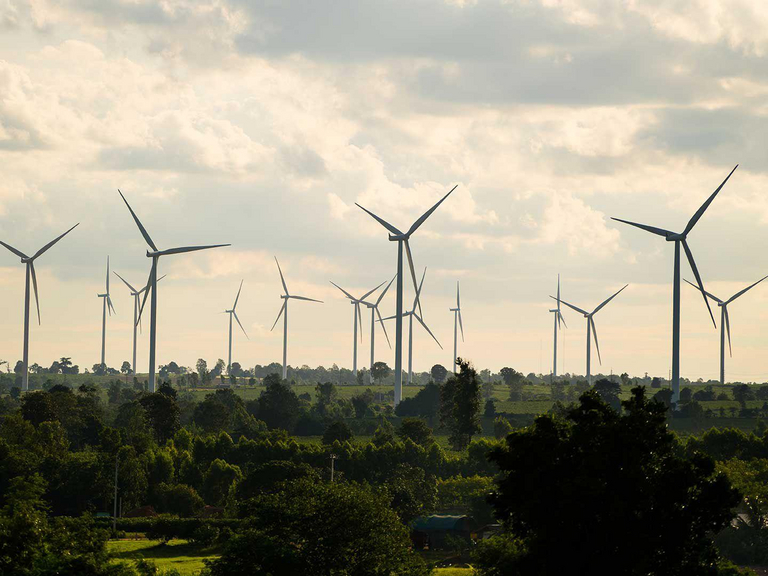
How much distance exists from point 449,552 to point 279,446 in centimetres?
4376

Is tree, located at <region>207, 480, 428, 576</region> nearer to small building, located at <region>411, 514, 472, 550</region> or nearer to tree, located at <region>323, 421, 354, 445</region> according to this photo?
small building, located at <region>411, 514, 472, 550</region>

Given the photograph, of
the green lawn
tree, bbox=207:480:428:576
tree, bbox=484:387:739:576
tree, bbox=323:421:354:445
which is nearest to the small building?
the green lawn

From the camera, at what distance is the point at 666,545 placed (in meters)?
60.0

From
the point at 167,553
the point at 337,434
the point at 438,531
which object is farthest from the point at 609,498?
the point at 337,434

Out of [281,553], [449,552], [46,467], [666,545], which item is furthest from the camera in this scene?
[46,467]

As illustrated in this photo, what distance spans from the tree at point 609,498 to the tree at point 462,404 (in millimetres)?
109974

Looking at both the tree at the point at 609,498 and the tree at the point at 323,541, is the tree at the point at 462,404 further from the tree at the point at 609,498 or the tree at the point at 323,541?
the tree at the point at 609,498

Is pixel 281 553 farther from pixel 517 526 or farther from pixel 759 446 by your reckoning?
pixel 759 446

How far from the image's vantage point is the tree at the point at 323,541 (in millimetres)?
83125

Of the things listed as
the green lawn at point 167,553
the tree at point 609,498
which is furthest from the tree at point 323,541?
the tree at point 609,498

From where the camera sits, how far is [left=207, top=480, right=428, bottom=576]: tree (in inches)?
3273

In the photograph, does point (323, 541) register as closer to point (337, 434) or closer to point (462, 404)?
point (462, 404)

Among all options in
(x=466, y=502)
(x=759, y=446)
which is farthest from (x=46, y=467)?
(x=759, y=446)

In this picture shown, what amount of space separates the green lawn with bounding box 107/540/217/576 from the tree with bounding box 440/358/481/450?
55.8 meters
